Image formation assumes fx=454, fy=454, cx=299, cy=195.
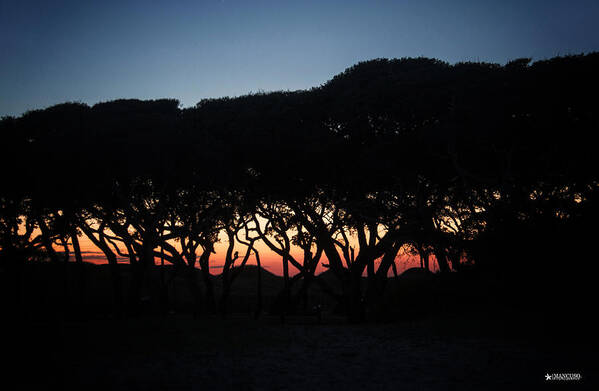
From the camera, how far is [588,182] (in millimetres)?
15711

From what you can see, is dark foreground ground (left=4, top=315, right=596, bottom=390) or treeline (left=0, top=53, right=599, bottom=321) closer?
dark foreground ground (left=4, top=315, right=596, bottom=390)

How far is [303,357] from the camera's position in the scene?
11.4 m

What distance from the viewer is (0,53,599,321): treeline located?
1675 cm

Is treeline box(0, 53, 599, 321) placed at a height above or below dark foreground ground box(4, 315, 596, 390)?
above

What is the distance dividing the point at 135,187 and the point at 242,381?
1578cm

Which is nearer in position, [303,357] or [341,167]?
[303,357]

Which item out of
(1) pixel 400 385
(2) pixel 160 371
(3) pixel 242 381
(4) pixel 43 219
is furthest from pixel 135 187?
(1) pixel 400 385

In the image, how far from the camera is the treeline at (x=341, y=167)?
1675 cm

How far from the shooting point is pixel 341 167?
2188 cm

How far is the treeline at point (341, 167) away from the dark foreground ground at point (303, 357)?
8.86 feet

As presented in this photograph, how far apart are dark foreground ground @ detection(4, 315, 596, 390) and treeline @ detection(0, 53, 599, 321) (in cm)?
270

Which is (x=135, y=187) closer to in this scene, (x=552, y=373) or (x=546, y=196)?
(x=546, y=196)

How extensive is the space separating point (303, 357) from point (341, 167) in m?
12.0

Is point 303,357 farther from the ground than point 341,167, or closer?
closer
